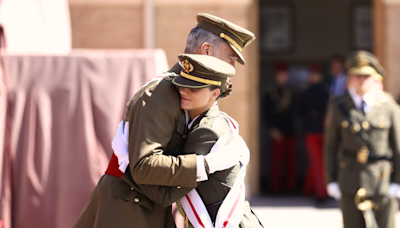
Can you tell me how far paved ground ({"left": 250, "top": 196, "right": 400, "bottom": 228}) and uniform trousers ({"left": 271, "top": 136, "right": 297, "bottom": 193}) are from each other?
0.40 m

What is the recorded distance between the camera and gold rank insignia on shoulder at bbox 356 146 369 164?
361 cm

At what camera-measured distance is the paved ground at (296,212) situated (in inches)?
202

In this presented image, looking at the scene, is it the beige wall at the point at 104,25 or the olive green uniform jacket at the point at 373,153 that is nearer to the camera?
the olive green uniform jacket at the point at 373,153

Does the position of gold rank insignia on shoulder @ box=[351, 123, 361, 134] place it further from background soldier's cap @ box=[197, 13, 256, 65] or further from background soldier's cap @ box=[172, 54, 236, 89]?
background soldier's cap @ box=[172, 54, 236, 89]

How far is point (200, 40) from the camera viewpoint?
2068 mm

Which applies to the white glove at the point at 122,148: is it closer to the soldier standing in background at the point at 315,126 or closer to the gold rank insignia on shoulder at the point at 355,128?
the gold rank insignia on shoulder at the point at 355,128

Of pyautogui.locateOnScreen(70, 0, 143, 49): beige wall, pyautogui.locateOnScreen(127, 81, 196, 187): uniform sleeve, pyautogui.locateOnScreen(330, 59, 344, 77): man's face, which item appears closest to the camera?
pyautogui.locateOnScreen(127, 81, 196, 187): uniform sleeve

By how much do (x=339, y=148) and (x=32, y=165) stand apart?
96.6 inches

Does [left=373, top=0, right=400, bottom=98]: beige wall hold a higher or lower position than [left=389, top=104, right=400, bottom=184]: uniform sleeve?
higher

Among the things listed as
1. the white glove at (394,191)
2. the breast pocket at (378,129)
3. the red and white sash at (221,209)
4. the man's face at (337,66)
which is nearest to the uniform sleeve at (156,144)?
the red and white sash at (221,209)

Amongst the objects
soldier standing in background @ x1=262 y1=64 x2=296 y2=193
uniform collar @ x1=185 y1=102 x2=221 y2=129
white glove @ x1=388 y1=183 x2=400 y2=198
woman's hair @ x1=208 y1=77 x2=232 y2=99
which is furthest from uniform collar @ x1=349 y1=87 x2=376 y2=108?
soldier standing in background @ x1=262 y1=64 x2=296 y2=193

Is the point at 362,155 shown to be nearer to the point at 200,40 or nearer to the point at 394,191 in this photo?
the point at 394,191

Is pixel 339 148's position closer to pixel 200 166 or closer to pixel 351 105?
pixel 351 105

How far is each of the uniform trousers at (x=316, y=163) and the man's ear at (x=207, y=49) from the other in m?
4.53
